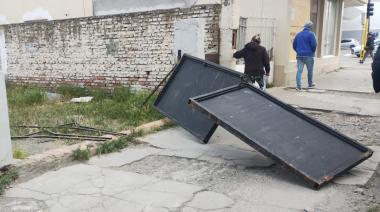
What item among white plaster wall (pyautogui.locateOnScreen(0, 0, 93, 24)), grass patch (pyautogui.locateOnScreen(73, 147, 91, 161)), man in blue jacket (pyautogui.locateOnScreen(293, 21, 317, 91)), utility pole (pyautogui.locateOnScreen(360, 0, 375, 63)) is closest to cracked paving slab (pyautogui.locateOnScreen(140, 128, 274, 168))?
grass patch (pyautogui.locateOnScreen(73, 147, 91, 161))

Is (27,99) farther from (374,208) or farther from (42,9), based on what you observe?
(374,208)

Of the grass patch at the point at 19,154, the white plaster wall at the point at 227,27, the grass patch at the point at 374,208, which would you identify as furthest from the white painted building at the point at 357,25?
the grass patch at the point at 19,154

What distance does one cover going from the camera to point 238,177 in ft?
14.1

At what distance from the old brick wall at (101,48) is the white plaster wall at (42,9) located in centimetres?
156

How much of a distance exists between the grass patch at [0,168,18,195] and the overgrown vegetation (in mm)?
1940

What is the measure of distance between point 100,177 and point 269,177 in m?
1.84

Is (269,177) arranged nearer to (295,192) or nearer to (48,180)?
(295,192)

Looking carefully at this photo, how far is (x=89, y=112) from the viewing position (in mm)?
7574

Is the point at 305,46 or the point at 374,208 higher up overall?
the point at 305,46

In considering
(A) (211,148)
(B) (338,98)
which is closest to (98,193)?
(A) (211,148)

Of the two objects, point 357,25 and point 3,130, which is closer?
point 3,130

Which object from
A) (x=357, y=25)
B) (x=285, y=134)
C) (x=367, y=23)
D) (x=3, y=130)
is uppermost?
(x=357, y=25)

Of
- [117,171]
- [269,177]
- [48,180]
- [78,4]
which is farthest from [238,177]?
[78,4]

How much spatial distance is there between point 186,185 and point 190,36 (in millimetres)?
4314
